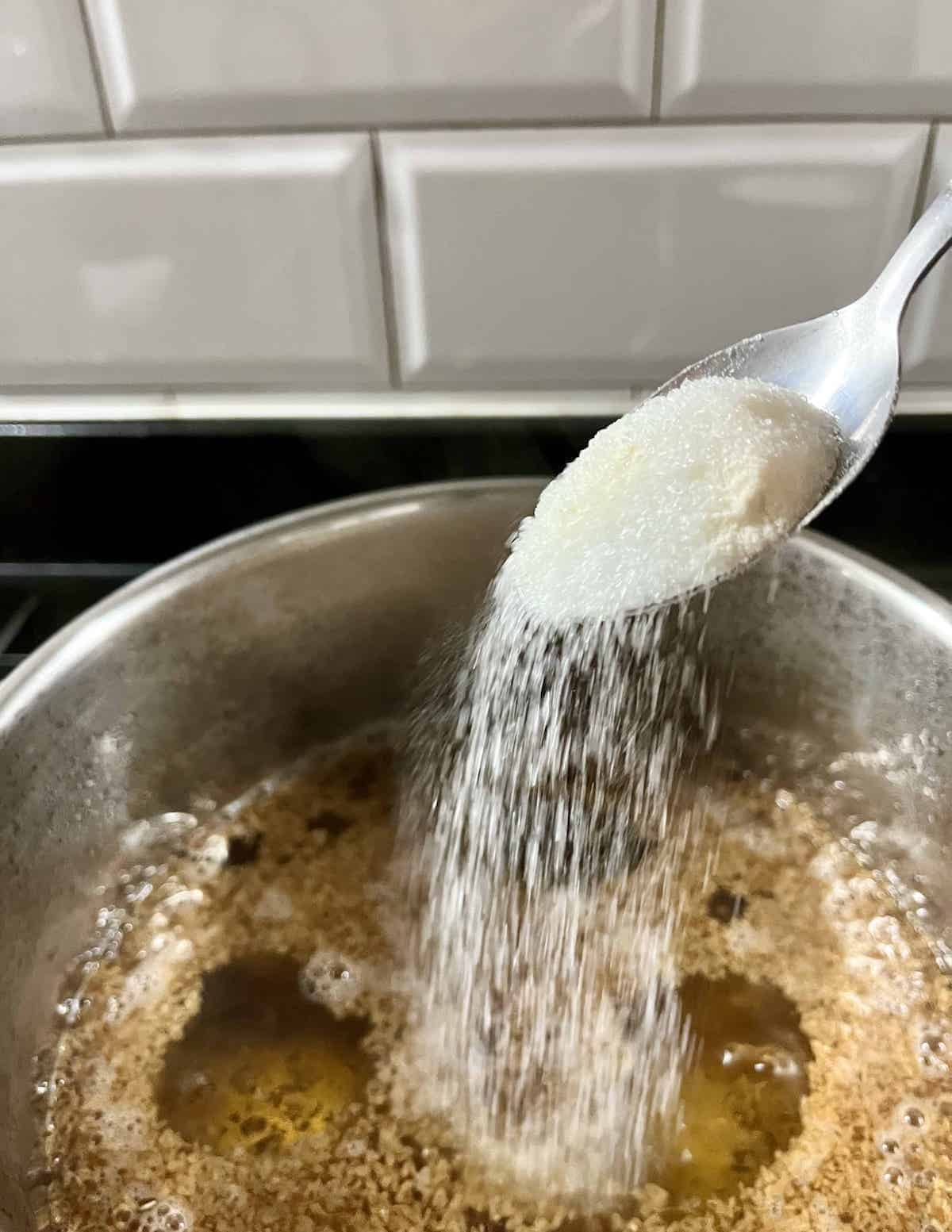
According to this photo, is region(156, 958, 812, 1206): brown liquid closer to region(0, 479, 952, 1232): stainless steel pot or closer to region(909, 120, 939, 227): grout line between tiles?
region(0, 479, 952, 1232): stainless steel pot

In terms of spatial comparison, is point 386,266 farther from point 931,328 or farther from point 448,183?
point 931,328

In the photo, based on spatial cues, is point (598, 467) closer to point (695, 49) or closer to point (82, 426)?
point (695, 49)

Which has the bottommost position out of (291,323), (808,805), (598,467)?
(808,805)

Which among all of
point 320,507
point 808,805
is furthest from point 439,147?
point 808,805

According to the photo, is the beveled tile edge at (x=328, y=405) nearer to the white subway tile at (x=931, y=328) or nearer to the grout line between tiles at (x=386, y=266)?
the grout line between tiles at (x=386, y=266)

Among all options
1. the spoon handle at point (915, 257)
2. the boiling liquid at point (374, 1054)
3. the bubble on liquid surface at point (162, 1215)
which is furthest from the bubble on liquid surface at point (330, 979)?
the spoon handle at point (915, 257)
